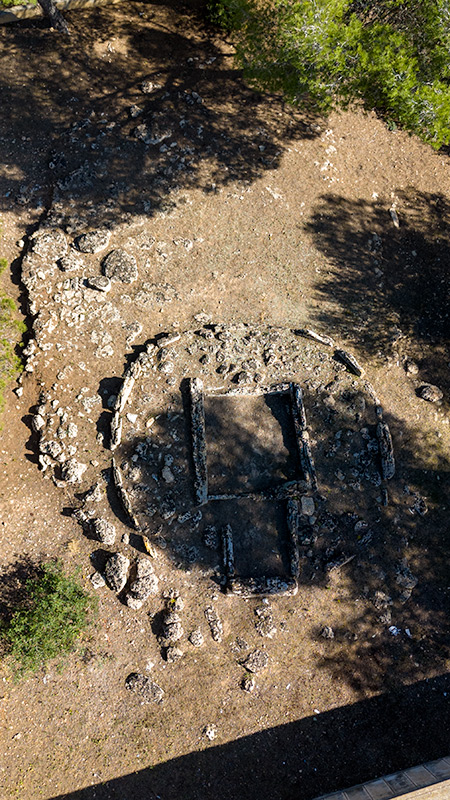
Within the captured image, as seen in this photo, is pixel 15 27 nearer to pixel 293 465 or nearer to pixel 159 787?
pixel 293 465

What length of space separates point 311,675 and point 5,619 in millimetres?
5410

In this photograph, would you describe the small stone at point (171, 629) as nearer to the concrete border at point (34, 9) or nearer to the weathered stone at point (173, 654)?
the weathered stone at point (173, 654)

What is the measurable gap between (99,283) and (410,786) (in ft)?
32.9

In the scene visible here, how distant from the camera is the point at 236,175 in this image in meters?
9.92

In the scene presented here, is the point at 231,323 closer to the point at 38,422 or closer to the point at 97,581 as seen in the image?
the point at 38,422

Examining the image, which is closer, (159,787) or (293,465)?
(159,787)

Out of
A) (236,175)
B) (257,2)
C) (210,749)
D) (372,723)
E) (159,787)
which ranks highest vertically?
(257,2)

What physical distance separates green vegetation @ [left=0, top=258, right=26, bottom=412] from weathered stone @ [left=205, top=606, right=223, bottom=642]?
5150 mm

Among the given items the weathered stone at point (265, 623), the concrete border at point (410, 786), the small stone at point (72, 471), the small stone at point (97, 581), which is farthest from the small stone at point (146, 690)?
the small stone at point (72, 471)

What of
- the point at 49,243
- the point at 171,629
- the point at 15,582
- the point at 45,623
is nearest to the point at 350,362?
the point at 171,629

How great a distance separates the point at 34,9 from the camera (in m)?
10.0

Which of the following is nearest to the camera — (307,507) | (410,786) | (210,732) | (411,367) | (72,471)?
(410,786)

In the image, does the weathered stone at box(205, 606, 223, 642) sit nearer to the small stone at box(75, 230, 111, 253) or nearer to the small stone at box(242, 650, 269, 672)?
the small stone at box(242, 650, 269, 672)

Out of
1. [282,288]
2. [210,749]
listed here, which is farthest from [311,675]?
[282,288]
